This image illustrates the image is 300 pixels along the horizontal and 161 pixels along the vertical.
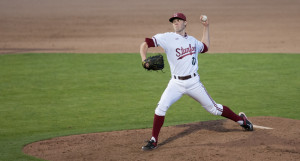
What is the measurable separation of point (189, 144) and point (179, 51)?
1227mm

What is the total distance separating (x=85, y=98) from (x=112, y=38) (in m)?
9.62

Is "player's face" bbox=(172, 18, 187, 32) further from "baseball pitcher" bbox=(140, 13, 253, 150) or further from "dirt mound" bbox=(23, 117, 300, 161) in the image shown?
"dirt mound" bbox=(23, 117, 300, 161)

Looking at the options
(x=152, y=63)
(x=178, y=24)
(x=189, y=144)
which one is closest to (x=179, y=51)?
(x=178, y=24)

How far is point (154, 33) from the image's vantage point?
2119 centimetres

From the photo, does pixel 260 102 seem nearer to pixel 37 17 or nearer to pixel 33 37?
pixel 33 37

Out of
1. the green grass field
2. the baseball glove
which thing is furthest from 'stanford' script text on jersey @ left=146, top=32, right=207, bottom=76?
the green grass field

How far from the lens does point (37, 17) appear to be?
27.2 meters

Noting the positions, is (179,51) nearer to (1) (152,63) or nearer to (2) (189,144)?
(1) (152,63)

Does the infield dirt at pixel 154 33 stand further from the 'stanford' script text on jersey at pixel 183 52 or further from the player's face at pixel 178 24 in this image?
the player's face at pixel 178 24

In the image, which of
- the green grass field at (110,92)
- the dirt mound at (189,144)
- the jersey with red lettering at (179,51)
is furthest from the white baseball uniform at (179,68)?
the green grass field at (110,92)

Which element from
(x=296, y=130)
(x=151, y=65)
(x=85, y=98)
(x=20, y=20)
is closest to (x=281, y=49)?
(x=85, y=98)

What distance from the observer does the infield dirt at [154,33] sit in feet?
22.5

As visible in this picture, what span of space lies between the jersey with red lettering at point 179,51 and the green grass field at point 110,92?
1.71 metres

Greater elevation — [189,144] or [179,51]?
[179,51]
